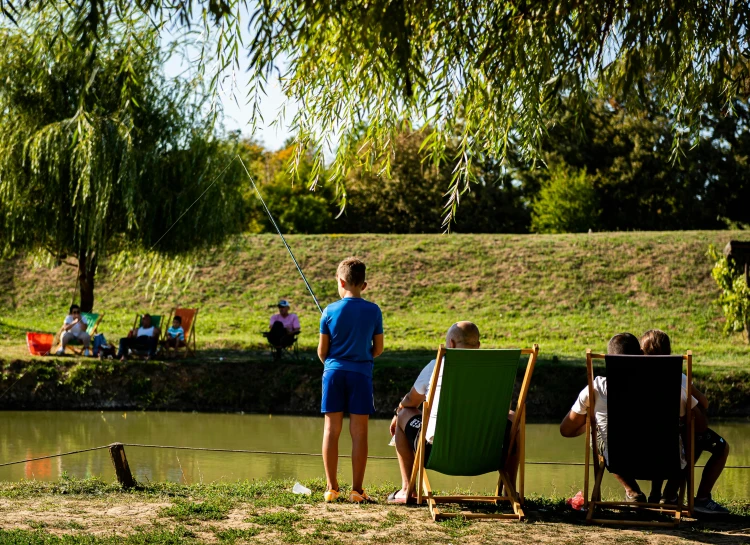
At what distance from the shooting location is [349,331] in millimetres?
5730

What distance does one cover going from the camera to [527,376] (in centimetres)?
544

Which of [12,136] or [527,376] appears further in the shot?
[12,136]

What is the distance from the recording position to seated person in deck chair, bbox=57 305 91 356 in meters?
16.5

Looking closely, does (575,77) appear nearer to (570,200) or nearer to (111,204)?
(111,204)

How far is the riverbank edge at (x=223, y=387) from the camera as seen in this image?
14.6 m

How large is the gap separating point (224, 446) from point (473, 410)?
21.3 feet

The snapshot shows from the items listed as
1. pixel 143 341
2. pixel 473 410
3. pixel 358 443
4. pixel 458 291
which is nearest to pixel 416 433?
pixel 358 443

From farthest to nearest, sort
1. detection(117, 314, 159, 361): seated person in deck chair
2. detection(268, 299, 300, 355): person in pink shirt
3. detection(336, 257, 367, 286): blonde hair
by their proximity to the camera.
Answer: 1. detection(268, 299, 300, 355): person in pink shirt
2. detection(117, 314, 159, 361): seated person in deck chair
3. detection(336, 257, 367, 286): blonde hair

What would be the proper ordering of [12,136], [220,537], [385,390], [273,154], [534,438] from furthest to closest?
1. [273,154]
2. [12,136]
3. [385,390]
4. [534,438]
5. [220,537]

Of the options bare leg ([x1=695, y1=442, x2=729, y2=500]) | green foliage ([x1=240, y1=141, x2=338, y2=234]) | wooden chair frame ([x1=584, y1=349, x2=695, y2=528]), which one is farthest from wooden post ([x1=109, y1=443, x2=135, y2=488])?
green foliage ([x1=240, y1=141, x2=338, y2=234])

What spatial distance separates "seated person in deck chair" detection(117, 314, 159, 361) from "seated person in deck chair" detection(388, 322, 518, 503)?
1078 cm

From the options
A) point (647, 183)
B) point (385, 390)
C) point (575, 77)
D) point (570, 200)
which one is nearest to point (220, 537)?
point (575, 77)

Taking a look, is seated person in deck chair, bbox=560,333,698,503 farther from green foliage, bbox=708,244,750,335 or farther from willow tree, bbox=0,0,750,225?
green foliage, bbox=708,244,750,335

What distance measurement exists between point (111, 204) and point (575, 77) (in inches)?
494
